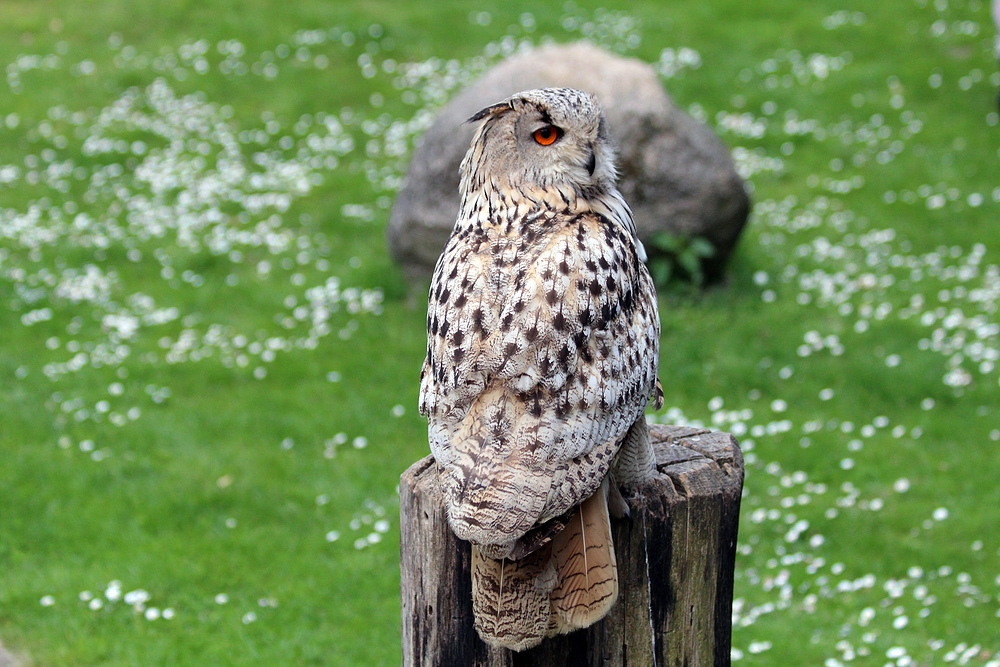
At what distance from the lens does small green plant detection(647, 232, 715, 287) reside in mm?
9484

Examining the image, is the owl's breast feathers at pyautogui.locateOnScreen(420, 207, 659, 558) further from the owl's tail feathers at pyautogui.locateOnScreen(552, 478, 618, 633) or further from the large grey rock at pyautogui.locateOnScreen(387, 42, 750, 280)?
the large grey rock at pyautogui.locateOnScreen(387, 42, 750, 280)

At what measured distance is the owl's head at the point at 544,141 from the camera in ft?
11.7

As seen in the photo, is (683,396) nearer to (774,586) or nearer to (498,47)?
(774,586)

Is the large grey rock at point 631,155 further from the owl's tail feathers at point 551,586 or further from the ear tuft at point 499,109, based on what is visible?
the owl's tail feathers at point 551,586

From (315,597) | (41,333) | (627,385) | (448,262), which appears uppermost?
(448,262)

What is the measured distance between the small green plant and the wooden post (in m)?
5.94

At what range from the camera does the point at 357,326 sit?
9734 mm

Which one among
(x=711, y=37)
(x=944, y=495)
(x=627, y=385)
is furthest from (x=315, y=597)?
(x=711, y=37)

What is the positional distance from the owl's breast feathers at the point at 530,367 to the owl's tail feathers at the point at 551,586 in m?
0.16

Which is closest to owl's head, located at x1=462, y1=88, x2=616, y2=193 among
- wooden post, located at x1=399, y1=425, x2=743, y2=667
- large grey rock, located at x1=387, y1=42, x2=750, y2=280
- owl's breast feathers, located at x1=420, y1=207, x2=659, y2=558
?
owl's breast feathers, located at x1=420, y1=207, x2=659, y2=558

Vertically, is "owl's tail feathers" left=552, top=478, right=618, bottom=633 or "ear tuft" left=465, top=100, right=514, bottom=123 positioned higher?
"ear tuft" left=465, top=100, right=514, bottom=123

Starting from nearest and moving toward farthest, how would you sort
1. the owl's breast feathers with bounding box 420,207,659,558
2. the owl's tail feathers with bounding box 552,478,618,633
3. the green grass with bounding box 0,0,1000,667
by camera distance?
1. the owl's breast feathers with bounding box 420,207,659,558
2. the owl's tail feathers with bounding box 552,478,618,633
3. the green grass with bounding box 0,0,1000,667

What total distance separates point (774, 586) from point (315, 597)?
292 cm

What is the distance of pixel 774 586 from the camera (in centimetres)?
632
